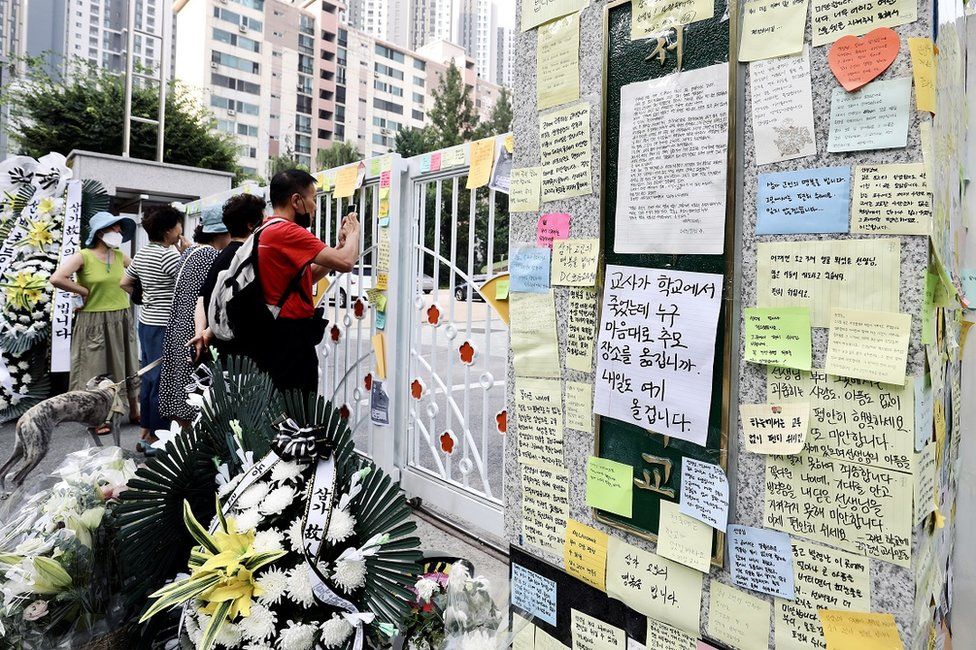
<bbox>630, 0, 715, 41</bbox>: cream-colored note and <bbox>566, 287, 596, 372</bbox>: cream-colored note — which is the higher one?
<bbox>630, 0, 715, 41</bbox>: cream-colored note

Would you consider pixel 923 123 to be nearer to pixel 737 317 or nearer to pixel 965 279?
pixel 737 317

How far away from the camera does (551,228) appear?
1.42 m

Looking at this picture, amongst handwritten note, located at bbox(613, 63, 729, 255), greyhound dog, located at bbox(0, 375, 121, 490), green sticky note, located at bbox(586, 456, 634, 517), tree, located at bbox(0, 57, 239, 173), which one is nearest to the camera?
handwritten note, located at bbox(613, 63, 729, 255)

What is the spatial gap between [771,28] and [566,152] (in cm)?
44

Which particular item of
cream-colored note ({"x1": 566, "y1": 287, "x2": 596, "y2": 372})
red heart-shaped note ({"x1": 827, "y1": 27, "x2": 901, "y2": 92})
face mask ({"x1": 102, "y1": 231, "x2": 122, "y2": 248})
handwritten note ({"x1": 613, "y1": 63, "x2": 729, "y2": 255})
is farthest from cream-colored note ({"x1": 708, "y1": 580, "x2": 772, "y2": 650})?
face mask ({"x1": 102, "y1": 231, "x2": 122, "y2": 248})

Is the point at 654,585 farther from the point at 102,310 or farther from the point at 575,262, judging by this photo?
the point at 102,310

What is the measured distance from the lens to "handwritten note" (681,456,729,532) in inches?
44.5

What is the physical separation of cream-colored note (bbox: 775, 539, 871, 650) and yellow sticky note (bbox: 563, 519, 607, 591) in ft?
1.11

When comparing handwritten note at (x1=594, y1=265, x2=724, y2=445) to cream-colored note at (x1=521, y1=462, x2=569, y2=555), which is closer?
handwritten note at (x1=594, y1=265, x2=724, y2=445)

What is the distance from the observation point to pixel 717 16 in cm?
112

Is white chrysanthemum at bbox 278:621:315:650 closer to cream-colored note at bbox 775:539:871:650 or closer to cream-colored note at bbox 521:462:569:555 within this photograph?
cream-colored note at bbox 521:462:569:555

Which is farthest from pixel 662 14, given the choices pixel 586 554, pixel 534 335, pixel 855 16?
pixel 586 554

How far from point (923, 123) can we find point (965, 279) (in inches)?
31.5

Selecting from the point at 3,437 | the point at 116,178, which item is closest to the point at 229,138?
the point at 116,178
